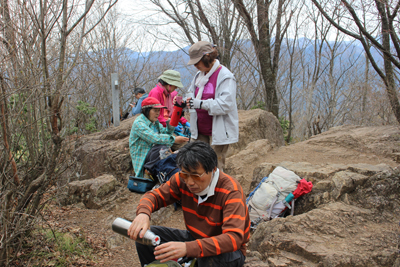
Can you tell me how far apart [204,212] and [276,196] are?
1831mm

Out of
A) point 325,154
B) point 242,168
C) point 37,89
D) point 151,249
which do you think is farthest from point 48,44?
point 325,154

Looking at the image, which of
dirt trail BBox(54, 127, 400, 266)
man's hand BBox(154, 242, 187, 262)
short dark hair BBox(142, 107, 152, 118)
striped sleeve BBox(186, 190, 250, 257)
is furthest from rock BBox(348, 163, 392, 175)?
man's hand BBox(154, 242, 187, 262)

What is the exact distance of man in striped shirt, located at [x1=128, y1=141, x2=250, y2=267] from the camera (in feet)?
5.95

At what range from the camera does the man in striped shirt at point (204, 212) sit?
71.4 inches

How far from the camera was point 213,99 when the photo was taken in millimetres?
3584

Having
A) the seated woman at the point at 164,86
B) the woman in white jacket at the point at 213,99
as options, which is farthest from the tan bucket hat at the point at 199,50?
the seated woman at the point at 164,86

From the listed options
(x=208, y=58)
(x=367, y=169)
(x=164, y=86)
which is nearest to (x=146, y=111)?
(x=164, y=86)

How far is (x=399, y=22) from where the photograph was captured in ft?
15.9

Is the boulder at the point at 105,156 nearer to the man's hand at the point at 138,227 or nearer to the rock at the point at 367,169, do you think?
the man's hand at the point at 138,227

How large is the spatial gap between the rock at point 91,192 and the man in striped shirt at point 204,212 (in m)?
2.53

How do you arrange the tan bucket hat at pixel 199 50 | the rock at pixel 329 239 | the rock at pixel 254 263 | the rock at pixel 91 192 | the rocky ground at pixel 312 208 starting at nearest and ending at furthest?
the rock at pixel 254 263
the rock at pixel 329 239
the rocky ground at pixel 312 208
the tan bucket hat at pixel 199 50
the rock at pixel 91 192

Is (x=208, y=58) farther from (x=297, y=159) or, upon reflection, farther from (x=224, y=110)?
(x=297, y=159)

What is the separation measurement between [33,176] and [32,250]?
711 millimetres

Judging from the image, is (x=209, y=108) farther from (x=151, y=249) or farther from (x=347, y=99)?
(x=347, y=99)
